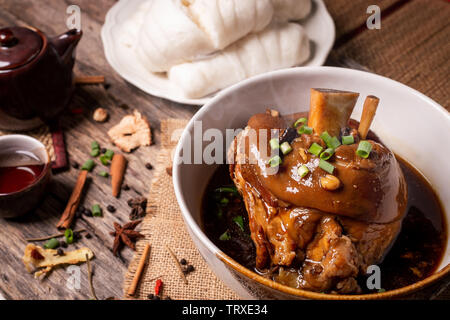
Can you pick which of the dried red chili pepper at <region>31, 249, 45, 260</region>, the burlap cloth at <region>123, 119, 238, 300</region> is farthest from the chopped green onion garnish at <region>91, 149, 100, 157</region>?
the dried red chili pepper at <region>31, 249, 45, 260</region>

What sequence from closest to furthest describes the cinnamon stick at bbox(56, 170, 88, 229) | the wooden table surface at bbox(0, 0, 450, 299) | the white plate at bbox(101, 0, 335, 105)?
the wooden table surface at bbox(0, 0, 450, 299) → the cinnamon stick at bbox(56, 170, 88, 229) → the white plate at bbox(101, 0, 335, 105)

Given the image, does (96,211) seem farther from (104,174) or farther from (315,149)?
(315,149)

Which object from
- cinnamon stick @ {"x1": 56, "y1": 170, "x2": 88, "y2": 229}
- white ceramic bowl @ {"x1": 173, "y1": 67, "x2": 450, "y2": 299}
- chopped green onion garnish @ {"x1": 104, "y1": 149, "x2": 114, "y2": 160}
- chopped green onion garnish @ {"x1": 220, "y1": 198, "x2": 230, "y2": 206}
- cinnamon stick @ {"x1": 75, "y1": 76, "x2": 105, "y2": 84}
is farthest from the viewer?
cinnamon stick @ {"x1": 75, "y1": 76, "x2": 105, "y2": 84}

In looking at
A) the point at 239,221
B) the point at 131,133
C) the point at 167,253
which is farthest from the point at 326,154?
the point at 131,133

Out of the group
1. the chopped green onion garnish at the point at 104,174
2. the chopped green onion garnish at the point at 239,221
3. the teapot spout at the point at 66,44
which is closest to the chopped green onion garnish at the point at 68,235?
the chopped green onion garnish at the point at 104,174

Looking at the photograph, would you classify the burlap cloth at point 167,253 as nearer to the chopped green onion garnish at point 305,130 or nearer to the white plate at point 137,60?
the white plate at point 137,60

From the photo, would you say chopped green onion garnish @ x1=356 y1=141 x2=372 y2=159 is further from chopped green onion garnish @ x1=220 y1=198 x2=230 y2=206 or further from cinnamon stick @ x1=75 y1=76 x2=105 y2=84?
cinnamon stick @ x1=75 y1=76 x2=105 y2=84
